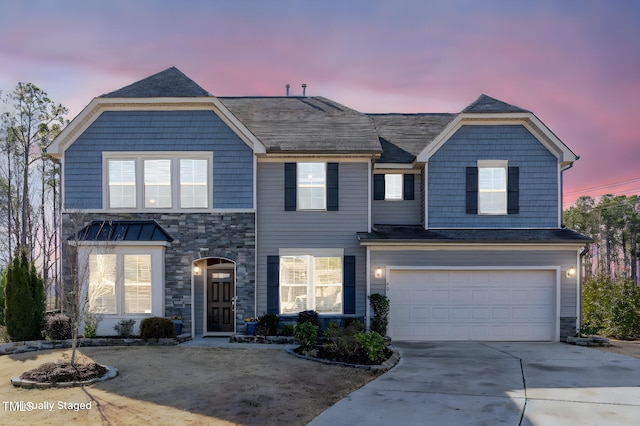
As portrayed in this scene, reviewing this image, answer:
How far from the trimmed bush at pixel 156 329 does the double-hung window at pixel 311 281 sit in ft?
11.0

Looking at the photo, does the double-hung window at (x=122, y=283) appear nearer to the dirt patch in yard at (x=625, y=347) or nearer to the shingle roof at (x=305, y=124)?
the shingle roof at (x=305, y=124)

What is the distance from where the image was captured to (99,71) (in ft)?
54.9

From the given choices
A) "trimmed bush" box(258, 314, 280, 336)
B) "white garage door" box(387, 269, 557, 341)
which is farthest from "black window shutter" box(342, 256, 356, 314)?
"trimmed bush" box(258, 314, 280, 336)

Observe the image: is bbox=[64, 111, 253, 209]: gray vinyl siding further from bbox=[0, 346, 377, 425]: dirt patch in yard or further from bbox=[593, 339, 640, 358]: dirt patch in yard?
bbox=[593, 339, 640, 358]: dirt patch in yard

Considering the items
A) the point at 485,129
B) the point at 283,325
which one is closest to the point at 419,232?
the point at 485,129

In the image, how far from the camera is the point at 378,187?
1750 centimetres

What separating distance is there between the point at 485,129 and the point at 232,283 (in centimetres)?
983

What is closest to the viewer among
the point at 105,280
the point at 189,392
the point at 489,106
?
the point at 189,392

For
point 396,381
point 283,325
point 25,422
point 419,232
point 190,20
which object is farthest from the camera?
point 419,232

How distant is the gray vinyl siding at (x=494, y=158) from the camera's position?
655 inches

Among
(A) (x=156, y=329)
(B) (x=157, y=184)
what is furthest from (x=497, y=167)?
(A) (x=156, y=329)

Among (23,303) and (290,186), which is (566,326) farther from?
(23,303)

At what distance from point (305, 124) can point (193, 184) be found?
4.40 m

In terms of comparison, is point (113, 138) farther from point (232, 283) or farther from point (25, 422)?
point (25, 422)
